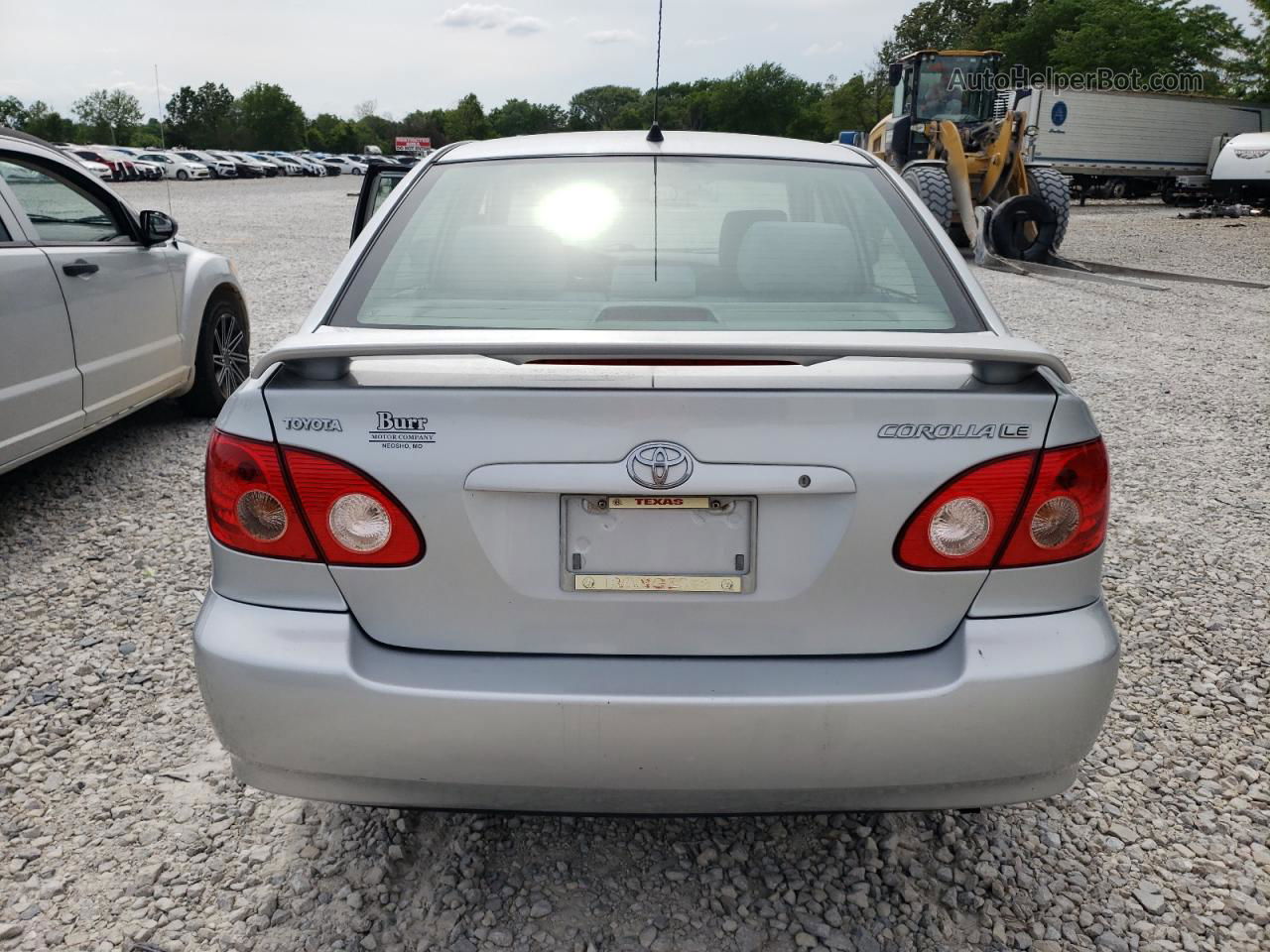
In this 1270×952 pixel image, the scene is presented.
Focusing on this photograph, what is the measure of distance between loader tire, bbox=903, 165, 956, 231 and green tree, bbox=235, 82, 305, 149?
103 meters

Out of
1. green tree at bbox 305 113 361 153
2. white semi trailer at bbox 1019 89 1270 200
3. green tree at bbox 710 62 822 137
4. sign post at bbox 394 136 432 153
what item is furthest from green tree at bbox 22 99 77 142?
white semi trailer at bbox 1019 89 1270 200

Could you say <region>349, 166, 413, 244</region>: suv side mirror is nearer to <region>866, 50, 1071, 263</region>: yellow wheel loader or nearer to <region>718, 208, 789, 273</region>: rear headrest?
<region>718, 208, 789, 273</region>: rear headrest

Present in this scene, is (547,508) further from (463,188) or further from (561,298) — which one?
(463,188)

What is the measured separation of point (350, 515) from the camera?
1839mm

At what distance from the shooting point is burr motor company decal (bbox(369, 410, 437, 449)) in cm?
180

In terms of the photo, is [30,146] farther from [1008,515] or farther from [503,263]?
[1008,515]

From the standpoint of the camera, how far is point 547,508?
1807mm

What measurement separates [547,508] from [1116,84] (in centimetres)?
5498

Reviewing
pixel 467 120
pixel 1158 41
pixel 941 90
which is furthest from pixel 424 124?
pixel 941 90

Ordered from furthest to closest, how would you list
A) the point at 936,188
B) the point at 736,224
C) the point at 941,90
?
the point at 941,90 < the point at 936,188 < the point at 736,224

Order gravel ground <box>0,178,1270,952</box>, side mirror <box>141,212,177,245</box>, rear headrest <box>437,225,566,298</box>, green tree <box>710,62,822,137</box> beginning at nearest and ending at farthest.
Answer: gravel ground <box>0,178,1270,952</box>, rear headrest <box>437,225,566,298</box>, side mirror <box>141,212,177,245</box>, green tree <box>710,62,822,137</box>

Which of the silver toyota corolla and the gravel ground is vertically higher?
the silver toyota corolla

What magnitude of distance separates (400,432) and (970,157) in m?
16.2

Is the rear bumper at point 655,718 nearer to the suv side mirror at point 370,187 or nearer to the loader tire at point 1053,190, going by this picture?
the suv side mirror at point 370,187
